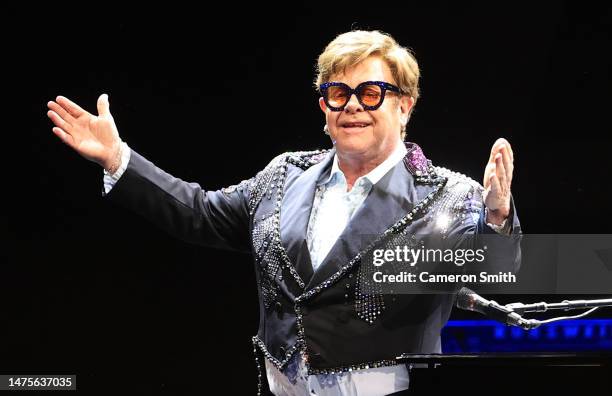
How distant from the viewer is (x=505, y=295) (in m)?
2.29

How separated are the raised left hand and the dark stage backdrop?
0.96m

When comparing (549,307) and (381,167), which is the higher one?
(381,167)

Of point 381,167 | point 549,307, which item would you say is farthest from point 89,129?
point 549,307

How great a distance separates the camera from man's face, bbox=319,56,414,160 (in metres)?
1.98

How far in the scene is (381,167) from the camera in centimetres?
201

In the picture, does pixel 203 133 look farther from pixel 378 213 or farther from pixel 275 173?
pixel 378 213

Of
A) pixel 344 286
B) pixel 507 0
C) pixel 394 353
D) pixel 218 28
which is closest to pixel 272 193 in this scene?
pixel 344 286

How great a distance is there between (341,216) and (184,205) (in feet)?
1.45

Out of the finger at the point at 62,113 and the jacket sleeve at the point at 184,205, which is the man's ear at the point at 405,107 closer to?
the jacket sleeve at the point at 184,205

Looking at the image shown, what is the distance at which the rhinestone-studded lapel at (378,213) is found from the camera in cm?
189

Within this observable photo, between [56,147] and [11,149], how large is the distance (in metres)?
0.16

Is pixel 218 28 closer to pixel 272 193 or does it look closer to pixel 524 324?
pixel 272 193

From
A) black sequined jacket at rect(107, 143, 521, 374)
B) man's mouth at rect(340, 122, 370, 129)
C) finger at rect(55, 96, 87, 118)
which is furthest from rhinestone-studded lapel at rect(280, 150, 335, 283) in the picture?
finger at rect(55, 96, 87, 118)

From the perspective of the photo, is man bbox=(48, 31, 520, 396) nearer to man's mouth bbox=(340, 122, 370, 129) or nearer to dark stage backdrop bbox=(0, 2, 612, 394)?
man's mouth bbox=(340, 122, 370, 129)
